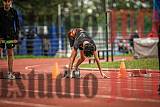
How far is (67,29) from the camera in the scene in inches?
2079

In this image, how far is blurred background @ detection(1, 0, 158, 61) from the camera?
1308 inches

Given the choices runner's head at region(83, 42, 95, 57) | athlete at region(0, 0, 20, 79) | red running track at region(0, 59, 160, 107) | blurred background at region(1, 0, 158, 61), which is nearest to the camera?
red running track at region(0, 59, 160, 107)

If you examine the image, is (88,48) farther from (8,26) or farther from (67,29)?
(67,29)

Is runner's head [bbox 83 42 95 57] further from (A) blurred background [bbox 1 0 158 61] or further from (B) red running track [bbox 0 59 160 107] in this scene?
(A) blurred background [bbox 1 0 158 61]

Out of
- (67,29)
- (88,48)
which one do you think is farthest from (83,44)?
(67,29)

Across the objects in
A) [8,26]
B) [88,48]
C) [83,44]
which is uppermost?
[8,26]

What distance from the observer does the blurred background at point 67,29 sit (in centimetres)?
3322

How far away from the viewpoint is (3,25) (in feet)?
44.6

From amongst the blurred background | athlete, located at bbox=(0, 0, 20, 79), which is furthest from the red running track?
the blurred background

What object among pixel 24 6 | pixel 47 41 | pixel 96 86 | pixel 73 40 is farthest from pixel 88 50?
pixel 24 6

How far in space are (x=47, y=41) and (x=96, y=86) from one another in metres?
23.4

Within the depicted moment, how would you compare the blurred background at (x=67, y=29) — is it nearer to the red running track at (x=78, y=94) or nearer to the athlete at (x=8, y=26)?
the athlete at (x=8, y=26)

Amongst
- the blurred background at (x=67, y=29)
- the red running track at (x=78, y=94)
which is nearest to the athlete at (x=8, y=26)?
the red running track at (x=78, y=94)

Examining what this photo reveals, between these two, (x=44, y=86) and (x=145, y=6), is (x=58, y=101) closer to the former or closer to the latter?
(x=44, y=86)
